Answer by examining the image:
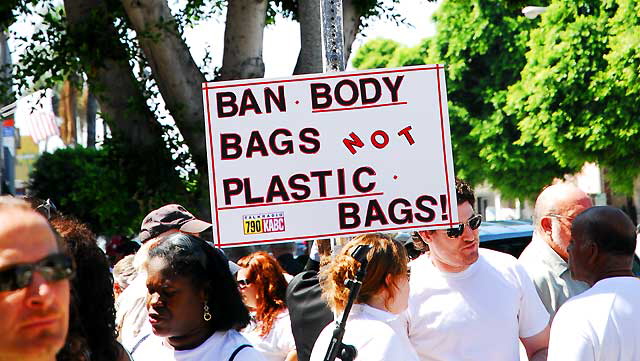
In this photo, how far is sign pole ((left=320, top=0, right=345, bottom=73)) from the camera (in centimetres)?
523

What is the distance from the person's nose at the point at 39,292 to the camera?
1.81 m

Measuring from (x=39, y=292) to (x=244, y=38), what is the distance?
816 centimetres

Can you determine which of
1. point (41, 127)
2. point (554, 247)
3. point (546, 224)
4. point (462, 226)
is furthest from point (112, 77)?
point (41, 127)

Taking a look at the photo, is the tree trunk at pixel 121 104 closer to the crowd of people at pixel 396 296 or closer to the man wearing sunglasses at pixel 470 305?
the crowd of people at pixel 396 296

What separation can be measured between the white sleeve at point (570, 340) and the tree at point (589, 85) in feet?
73.7

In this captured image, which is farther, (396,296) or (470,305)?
(470,305)

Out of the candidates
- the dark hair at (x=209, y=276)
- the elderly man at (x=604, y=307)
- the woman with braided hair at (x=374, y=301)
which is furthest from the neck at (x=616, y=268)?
the dark hair at (x=209, y=276)

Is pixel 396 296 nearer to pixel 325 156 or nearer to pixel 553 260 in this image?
pixel 325 156

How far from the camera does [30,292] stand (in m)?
1.81

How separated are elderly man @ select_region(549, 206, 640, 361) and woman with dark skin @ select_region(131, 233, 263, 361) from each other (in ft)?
3.60

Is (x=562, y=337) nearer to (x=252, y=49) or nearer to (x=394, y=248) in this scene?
(x=394, y=248)

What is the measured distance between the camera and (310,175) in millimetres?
4938

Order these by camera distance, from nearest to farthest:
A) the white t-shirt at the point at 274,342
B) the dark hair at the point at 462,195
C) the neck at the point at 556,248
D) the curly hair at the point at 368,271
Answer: the curly hair at the point at 368,271 → the dark hair at the point at 462,195 → the neck at the point at 556,248 → the white t-shirt at the point at 274,342

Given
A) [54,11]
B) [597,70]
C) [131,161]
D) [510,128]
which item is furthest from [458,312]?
[510,128]
